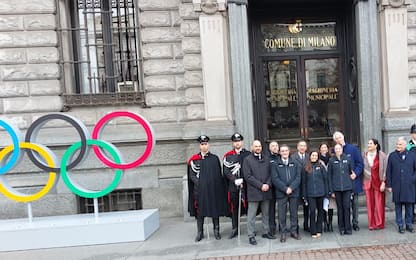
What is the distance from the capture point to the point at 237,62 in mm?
9570

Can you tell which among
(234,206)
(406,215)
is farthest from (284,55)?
(406,215)

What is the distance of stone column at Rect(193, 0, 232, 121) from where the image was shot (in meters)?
9.45

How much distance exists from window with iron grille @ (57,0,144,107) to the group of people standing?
344 cm

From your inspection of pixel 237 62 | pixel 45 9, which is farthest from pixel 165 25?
pixel 45 9

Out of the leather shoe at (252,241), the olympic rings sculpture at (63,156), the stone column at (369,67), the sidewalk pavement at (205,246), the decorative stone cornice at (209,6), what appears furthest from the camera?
the stone column at (369,67)

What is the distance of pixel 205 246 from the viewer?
297 inches

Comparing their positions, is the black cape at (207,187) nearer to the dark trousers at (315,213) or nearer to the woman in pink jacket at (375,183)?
the dark trousers at (315,213)

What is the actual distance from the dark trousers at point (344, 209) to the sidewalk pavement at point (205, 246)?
0.18m

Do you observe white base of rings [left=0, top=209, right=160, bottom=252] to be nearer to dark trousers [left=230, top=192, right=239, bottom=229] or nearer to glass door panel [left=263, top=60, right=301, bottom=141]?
dark trousers [left=230, top=192, right=239, bottom=229]

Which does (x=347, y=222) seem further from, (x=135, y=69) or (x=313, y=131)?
(x=135, y=69)

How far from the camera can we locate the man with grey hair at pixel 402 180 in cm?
746

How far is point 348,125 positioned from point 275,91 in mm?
2019

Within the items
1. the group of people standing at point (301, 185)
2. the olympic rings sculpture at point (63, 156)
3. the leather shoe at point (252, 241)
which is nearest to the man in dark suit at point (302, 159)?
the group of people standing at point (301, 185)

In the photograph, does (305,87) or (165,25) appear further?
(305,87)
